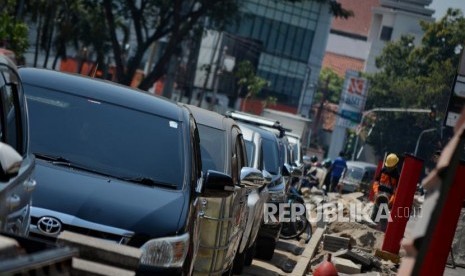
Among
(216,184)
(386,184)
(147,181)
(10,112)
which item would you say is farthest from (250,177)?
(386,184)

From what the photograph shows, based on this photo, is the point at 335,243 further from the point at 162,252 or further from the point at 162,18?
the point at 162,18

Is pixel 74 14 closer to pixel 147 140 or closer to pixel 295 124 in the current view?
pixel 295 124

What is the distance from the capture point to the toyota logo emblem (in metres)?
7.24

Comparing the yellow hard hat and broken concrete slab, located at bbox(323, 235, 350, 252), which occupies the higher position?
the yellow hard hat

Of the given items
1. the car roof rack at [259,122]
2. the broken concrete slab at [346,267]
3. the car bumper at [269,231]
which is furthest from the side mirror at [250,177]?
the car roof rack at [259,122]

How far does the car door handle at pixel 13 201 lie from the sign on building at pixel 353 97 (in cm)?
7976

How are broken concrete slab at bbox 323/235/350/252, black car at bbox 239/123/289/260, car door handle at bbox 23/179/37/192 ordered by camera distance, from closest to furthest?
car door handle at bbox 23/179/37/192, black car at bbox 239/123/289/260, broken concrete slab at bbox 323/235/350/252

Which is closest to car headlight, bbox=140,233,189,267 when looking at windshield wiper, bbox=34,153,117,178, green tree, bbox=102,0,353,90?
windshield wiper, bbox=34,153,117,178

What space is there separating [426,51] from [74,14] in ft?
74.1

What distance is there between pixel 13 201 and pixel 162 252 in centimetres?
161

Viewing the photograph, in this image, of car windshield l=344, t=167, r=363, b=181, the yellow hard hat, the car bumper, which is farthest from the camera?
car windshield l=344, t=167, r=363, b=181

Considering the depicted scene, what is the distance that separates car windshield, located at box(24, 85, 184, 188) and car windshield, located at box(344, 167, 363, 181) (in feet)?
139

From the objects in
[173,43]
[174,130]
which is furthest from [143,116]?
[173,43]

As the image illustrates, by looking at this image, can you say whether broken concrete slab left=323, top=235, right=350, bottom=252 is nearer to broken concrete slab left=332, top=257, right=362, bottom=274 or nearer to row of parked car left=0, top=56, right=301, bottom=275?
broken concrete slab left=332, top=257, right=362, bottom=274
